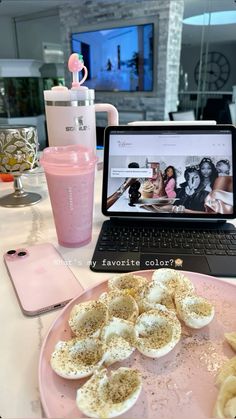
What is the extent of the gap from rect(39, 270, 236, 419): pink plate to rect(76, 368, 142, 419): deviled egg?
2 cm

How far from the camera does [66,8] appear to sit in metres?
3.89

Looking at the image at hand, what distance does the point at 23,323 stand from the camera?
1.49 ft

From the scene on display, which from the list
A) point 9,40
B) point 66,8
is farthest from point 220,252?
point 9,40

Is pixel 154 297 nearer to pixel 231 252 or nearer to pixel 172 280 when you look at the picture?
pixel 172 280

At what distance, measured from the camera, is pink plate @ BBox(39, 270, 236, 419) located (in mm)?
322

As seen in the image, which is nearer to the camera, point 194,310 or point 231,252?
point 194,310

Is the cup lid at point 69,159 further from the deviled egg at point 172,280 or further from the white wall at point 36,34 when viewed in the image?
the white wall at point 36,34

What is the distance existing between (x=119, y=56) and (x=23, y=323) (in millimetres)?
3729

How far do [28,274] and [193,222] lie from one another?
0.40 metres

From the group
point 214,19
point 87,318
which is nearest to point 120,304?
point 87,318

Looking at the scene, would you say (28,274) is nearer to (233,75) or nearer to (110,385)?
(110,385)

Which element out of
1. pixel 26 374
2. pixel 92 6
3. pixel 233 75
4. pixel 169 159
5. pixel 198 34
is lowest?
pixel 26 374

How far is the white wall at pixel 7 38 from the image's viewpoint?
497 centimetres

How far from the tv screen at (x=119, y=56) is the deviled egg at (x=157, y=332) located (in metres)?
3.41
